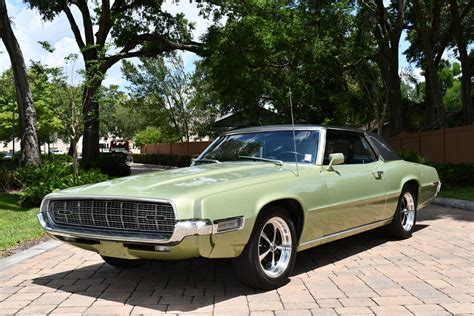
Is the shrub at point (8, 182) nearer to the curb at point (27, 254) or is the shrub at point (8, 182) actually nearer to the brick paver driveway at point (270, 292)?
the curb at point (27, 254)

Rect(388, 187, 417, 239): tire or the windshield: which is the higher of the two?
the windshield

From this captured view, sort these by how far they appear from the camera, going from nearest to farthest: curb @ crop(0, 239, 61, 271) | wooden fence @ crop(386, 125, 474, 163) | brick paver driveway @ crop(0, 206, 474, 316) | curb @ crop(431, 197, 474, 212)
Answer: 1. brick paver driveway @ crop(0, 206, 474, 316)
2. curb @ crop(0, 239, 61, 271)
3. curb @ crop(431, 197, 474, 212)
4. wooden fence @ crop(386, 125, 474, 163)

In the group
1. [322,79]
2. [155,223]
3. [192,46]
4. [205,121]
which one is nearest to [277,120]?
[322,79]

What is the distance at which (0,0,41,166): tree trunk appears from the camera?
14.4 m

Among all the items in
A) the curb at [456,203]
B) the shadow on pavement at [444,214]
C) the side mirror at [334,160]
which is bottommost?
the shadow on pavement at [444,214]

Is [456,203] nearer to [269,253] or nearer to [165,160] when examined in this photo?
[269,253]

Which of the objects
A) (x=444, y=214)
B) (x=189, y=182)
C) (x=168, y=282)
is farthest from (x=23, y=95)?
(x=189, y=182)

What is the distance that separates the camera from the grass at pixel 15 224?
295 inches

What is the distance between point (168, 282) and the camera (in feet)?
16.9

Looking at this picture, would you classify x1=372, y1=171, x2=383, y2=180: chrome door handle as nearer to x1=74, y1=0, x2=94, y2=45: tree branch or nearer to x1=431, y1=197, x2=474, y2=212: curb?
x1=431, y1=197, x2=474, y2=212: curb

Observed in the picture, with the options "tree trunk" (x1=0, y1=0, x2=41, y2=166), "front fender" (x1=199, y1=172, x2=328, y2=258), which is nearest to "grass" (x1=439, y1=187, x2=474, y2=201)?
"front fender" (x1=199, y1=172, x2=328, y2=258)

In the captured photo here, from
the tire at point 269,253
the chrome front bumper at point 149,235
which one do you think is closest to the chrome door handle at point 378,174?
the tire at point 269,253

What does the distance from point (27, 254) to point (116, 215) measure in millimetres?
2755

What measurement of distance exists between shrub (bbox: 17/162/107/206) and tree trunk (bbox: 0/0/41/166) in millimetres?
1211
